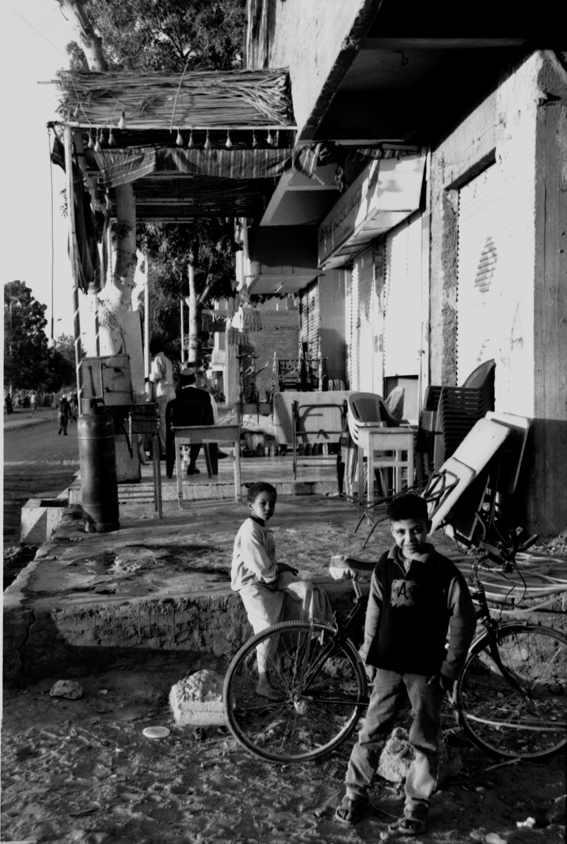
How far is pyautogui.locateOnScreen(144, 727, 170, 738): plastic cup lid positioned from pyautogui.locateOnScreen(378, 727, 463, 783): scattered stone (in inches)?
47.3

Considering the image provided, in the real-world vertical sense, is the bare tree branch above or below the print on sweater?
above

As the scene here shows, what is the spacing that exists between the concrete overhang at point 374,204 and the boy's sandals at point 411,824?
7.48 metres

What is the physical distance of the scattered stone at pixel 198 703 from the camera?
4.52 m

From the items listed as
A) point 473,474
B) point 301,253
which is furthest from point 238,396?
point 473,474

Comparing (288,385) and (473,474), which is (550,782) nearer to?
(473,474)

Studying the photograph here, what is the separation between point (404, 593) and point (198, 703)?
1.55m

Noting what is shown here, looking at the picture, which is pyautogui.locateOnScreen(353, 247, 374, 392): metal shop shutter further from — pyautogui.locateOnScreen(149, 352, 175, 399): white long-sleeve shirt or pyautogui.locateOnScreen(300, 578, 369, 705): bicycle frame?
pyautogui.locateOnScreen(300, 578, 369, 705): bicycle frame

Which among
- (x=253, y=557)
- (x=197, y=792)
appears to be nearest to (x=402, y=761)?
(x=197, y=792)

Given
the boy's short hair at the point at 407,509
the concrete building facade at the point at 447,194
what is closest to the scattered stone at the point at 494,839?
the boy's short hair at the point at 407,509

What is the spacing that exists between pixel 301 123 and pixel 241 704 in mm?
7008

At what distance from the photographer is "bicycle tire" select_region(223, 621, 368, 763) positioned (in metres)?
4.12

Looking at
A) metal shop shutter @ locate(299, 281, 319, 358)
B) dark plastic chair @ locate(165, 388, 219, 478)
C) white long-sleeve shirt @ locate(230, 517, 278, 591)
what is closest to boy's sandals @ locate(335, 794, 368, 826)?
white long-sleeve shirt @ locate(230, 517, 278, 591)

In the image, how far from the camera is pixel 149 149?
32.9ft

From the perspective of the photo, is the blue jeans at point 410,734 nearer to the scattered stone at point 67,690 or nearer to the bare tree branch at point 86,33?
the scattered stone at point 67,690
